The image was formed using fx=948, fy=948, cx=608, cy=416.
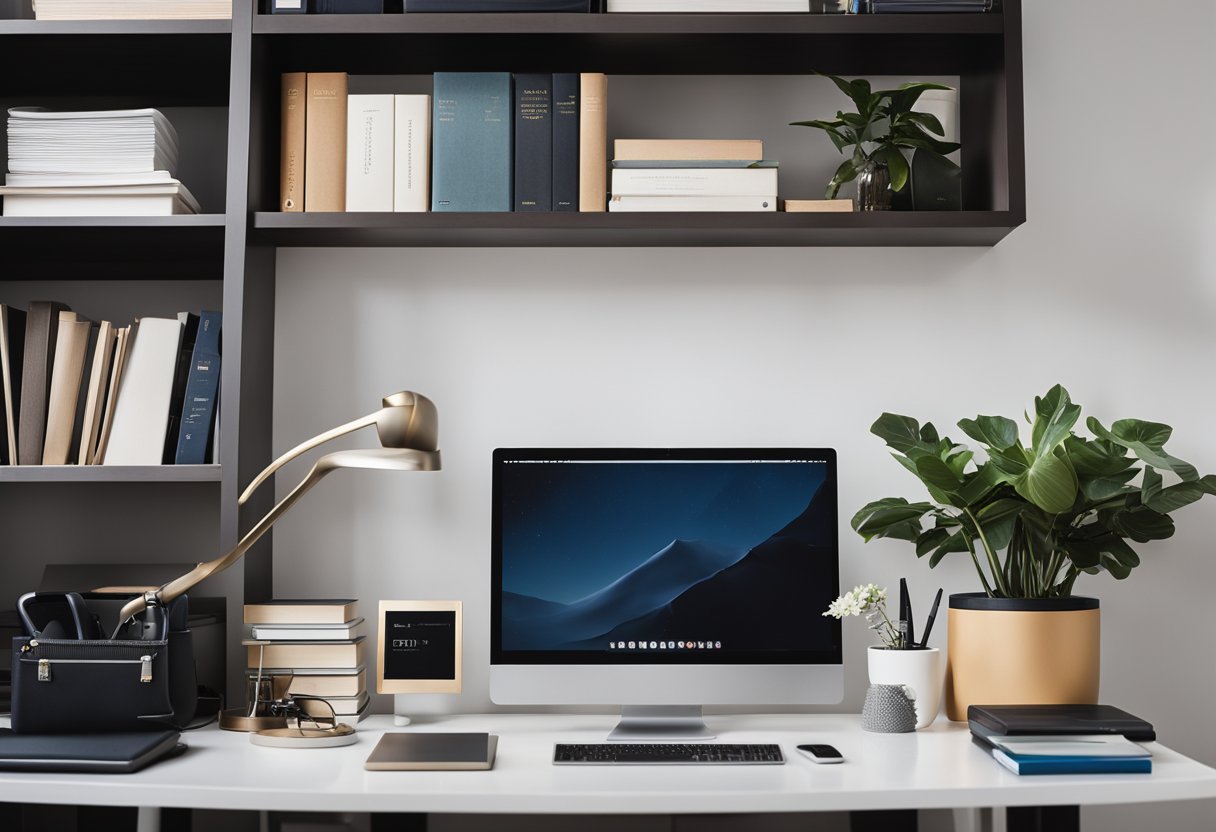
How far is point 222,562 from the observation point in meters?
1.72

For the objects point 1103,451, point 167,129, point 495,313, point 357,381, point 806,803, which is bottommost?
point 806,803

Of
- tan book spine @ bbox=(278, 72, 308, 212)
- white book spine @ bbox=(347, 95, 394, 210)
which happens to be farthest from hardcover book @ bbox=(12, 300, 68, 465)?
white book spine @ bbox=(347, 95, 394, 210)

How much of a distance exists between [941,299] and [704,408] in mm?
575

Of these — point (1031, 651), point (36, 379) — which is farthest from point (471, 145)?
point (1031, 651)

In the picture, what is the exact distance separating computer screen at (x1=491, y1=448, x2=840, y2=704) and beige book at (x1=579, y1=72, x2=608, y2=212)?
0.51 metres

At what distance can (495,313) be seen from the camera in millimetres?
2086

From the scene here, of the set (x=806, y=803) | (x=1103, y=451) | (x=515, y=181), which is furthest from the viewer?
(x=515, y=181)

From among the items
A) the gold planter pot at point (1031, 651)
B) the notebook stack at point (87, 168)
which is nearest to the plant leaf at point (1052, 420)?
the gold planter pot at point (1031, 651)

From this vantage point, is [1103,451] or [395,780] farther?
[1103,451]

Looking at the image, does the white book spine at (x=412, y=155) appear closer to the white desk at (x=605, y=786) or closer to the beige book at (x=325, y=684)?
the beige book at (x=325, y=684)

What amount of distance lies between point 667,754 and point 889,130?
1.32 metres

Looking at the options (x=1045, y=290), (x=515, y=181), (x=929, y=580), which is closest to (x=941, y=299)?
(x=1045, y=290)

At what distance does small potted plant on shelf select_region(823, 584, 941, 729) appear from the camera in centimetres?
173

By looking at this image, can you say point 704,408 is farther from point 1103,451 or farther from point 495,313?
point 1103,451
